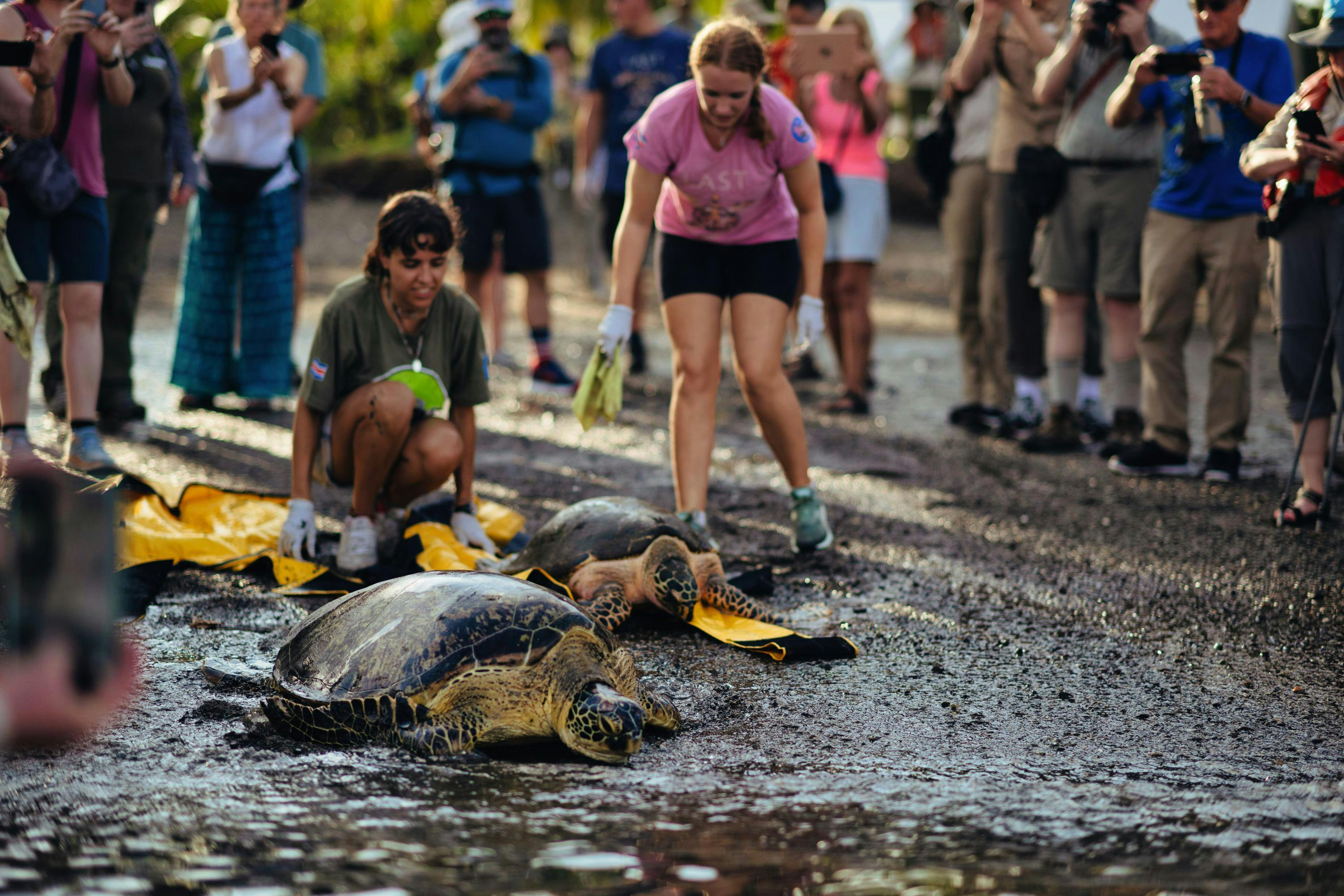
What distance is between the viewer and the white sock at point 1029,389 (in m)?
6.73

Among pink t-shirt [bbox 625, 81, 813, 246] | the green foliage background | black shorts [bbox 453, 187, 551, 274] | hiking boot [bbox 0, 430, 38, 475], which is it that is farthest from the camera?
the green foliage background

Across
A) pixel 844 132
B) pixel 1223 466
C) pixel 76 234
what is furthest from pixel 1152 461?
pixel 76 234

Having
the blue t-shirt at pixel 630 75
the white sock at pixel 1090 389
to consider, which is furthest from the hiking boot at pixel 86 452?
the white sock at pixel 1090 389

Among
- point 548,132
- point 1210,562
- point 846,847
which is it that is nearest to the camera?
point 846,847

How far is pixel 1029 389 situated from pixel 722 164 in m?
2.99

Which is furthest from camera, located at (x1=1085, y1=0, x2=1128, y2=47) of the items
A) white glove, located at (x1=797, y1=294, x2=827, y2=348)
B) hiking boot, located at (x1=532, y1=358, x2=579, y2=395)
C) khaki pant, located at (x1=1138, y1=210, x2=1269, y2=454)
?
hiking boot, located at (x1=532, y1=358, x2=579, y2=395)

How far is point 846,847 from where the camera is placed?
240 cm

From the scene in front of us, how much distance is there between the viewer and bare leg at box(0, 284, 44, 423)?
188 inches

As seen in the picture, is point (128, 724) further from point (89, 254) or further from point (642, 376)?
point (642, 376)

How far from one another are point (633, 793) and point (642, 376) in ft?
18.7

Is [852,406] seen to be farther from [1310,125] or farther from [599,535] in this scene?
[599,535]

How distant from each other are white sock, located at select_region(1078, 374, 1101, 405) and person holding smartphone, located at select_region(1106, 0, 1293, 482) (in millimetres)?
797

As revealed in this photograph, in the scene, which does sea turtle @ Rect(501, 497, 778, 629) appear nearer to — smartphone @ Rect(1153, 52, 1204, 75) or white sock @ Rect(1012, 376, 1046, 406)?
smartphone @ Rect(1153, 52, 1204, 75)

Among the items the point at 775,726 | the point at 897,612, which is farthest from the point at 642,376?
the point at 775,726
